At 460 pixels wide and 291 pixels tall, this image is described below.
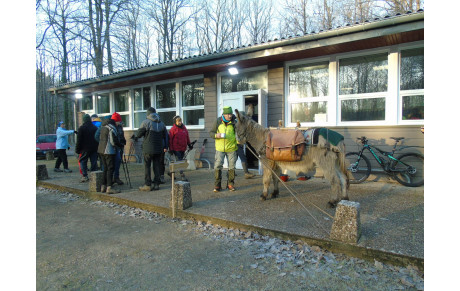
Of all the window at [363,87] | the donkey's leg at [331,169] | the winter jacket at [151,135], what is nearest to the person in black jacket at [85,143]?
the winter jacket at [151,135]

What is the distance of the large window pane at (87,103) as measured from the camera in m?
14.3

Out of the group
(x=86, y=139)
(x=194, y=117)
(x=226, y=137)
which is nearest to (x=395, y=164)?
(x=226, y=137)

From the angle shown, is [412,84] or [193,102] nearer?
[412,84]

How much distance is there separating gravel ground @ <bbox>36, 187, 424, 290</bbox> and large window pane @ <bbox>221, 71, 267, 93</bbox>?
212 inches

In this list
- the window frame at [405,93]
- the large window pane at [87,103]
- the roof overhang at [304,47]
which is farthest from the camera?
the large window pane at [87,103]

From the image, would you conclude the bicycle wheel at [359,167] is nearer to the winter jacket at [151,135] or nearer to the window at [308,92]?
the window at [308,92]

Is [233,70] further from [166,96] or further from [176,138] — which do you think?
[166,96]

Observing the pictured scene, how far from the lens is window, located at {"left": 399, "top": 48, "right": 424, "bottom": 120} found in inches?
249

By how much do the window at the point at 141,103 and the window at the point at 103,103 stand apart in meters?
2.10

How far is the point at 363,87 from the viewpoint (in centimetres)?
693

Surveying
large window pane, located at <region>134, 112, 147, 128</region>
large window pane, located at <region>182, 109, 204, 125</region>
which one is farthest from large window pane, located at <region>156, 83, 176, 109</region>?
large window pane, located at <region>134, 112, 147, 128</region>

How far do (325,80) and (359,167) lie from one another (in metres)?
2.54

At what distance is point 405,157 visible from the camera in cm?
630

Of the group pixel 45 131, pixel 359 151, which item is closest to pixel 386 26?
pixel 359 151
